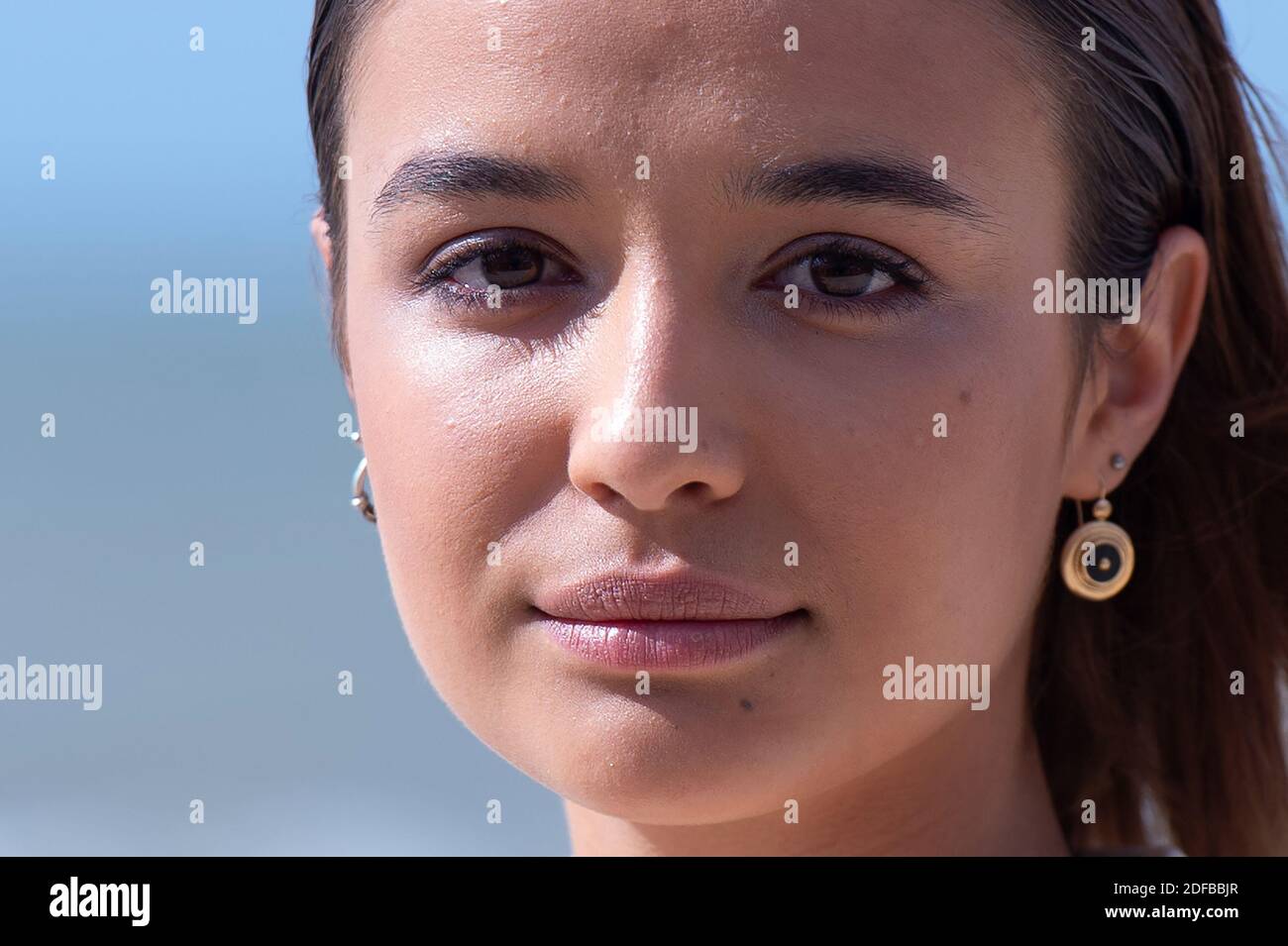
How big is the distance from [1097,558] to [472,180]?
1.11 metres

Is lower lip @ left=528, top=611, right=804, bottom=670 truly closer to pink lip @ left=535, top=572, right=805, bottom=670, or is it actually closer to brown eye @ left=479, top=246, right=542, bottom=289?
pink lip @ left=535, top=572, right=805, bottom=670

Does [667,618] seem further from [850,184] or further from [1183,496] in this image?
[1183,496]

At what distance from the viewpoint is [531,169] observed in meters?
1.88

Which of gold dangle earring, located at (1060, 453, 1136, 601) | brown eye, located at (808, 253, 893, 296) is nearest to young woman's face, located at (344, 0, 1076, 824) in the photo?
brown eye, located at (808, 253, 893, 296)

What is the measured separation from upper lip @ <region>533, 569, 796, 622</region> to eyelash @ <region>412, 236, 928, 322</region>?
1.19 ft

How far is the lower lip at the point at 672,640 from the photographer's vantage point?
1853 millimetres

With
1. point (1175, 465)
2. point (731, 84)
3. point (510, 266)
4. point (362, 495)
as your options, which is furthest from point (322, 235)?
point (1175, 465)

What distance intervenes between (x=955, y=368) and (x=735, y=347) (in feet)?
0.95

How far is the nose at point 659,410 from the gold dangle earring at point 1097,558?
74 centimetres

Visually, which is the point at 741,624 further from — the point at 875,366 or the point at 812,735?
the point at 875,366
